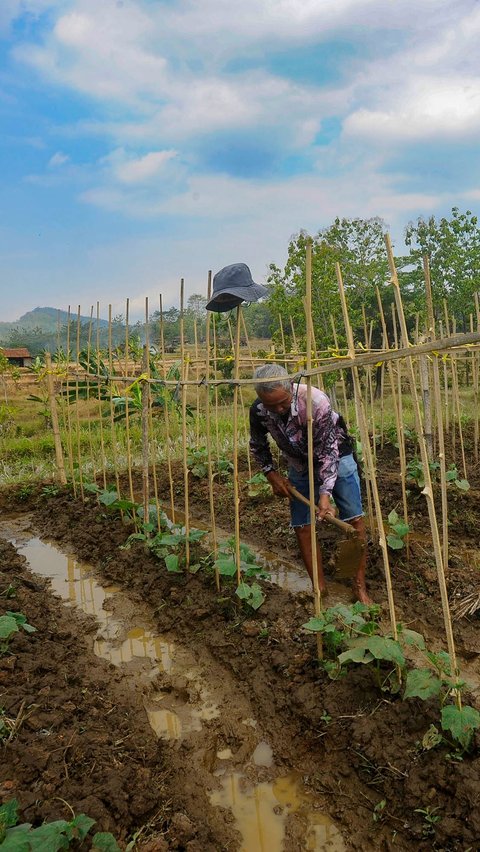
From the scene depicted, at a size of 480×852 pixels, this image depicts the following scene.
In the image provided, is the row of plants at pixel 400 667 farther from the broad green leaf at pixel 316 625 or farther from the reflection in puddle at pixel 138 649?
the reflection in puddle at pixel 138 649

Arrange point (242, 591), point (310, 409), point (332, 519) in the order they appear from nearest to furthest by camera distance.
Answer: point (310, 409) → point (332, 519) → point (242, 591)

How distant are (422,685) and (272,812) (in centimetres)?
83

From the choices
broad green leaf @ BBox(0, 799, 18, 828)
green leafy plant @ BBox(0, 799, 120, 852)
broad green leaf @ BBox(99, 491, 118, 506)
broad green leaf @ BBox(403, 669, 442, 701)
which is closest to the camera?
green leafy plant @ BBox(0, 799, 120, 852)

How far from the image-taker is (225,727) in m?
2.84

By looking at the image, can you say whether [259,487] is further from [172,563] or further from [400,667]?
[400,667]

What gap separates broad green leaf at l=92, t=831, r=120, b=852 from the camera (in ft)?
6.26

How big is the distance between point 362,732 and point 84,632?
7.12ft

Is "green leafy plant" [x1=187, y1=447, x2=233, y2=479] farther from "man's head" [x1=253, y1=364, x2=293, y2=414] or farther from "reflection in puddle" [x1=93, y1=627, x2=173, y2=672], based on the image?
"man's head" [x1=253, y1=364, x2=293, y2=414]

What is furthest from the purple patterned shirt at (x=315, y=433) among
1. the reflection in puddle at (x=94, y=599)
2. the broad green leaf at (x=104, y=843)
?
the broad green leaf at (x=104, y=843)

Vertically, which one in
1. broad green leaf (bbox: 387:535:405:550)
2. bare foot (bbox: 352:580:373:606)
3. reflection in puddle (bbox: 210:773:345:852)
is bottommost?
reflection in puddle (bbox: 210:773:345:852)

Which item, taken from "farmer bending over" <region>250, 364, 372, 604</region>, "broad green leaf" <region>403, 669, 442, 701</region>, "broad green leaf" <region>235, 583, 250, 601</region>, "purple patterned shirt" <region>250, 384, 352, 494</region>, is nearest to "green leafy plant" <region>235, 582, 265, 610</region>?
"broad green leaf" <region>235, 583, 250, 601</region>

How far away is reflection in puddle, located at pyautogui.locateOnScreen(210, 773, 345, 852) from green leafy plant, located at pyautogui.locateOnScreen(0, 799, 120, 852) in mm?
614

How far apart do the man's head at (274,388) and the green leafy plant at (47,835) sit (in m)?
2.18

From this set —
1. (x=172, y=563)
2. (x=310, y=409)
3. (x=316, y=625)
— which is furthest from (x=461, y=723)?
(x=172, y=563)
